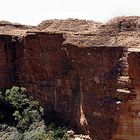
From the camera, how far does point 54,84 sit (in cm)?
2967

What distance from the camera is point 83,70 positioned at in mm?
26469

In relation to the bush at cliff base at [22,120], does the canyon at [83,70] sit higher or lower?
higher

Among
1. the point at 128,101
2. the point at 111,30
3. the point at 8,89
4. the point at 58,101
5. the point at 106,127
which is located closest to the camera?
the point at 128,101

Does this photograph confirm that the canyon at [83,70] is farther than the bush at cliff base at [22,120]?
No

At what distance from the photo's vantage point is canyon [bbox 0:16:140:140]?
2377 cm

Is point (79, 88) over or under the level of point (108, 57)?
under

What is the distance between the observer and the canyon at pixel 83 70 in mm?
23766

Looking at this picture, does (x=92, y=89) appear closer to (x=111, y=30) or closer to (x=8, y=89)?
(x=111, y=30)

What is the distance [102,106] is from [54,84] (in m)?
5.19

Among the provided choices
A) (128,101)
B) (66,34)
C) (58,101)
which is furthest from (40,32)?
(128,101)

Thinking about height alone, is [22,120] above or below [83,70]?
below

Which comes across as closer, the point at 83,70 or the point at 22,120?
the point at 83,70

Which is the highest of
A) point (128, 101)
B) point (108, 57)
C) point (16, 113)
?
point (108, 57)

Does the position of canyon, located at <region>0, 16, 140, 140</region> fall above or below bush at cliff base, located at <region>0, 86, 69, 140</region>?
above
